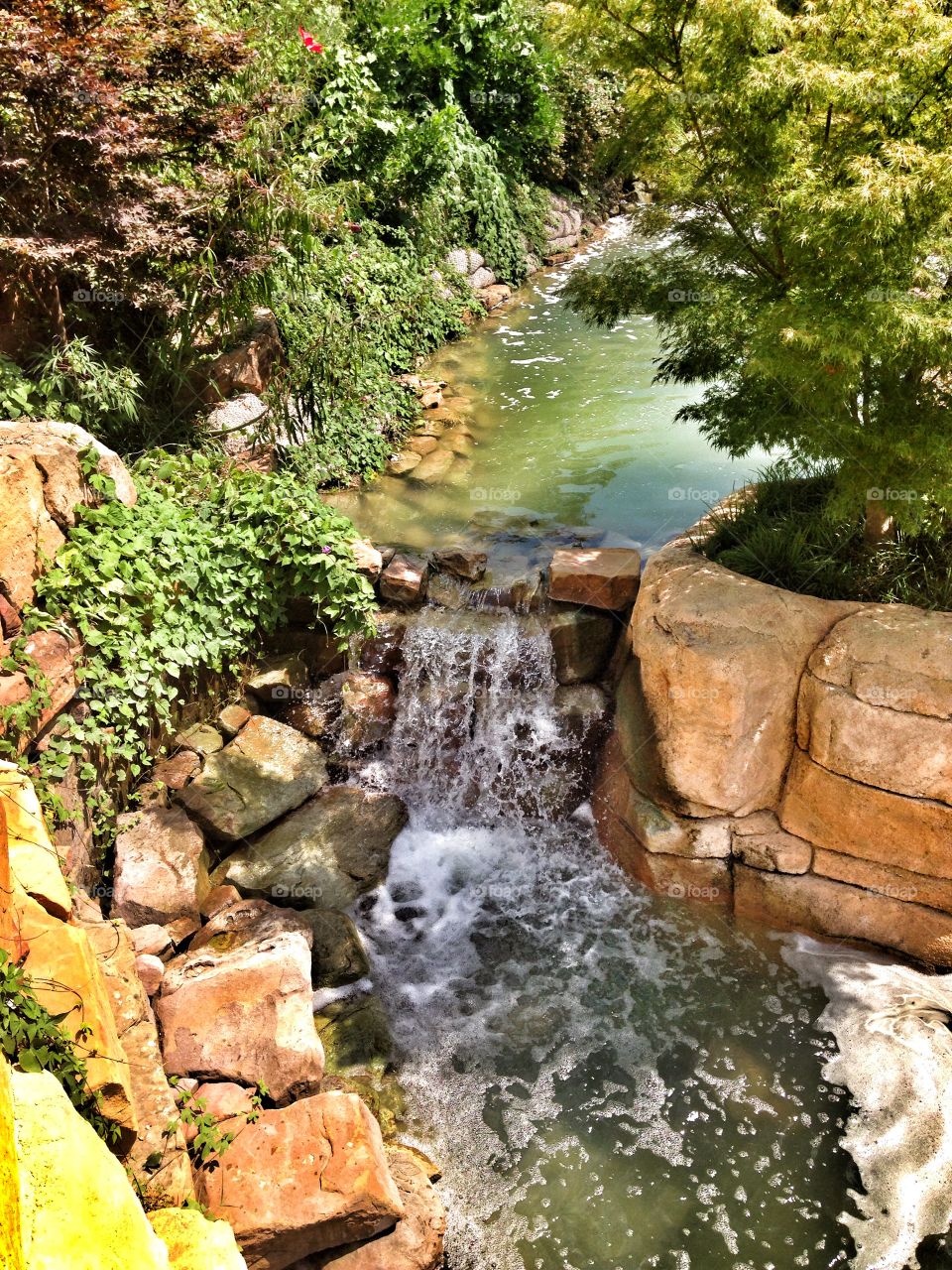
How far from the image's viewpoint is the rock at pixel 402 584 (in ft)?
25.0

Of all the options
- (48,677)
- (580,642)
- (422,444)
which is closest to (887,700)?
(580,642)

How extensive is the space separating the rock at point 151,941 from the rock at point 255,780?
95 cm

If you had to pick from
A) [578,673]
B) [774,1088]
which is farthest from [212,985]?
[578,673]

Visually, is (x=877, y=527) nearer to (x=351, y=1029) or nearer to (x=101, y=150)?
(x=351, y=1029)

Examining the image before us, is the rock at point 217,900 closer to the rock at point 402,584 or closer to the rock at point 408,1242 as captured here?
the rock at point 408,1242

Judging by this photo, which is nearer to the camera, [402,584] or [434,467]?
[402,584]

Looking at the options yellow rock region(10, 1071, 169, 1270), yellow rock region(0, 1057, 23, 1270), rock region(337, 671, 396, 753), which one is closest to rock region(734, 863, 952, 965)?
rock region(337, 671, 396, 753)

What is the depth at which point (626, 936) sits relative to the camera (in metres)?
5.98

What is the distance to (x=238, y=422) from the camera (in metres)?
8.42

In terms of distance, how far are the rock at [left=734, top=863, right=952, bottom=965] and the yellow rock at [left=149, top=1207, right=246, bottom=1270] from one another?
3703 millimetres

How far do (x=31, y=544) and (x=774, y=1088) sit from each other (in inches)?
210

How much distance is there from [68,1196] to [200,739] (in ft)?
14.7

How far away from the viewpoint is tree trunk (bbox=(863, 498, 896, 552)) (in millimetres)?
5941

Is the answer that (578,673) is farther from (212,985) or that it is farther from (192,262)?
(192,262)
